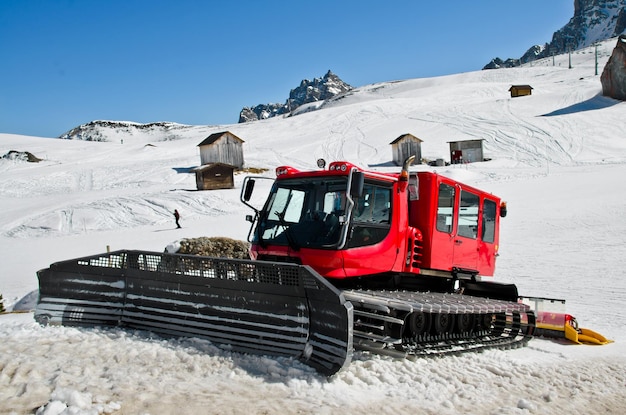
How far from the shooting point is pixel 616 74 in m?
64.4

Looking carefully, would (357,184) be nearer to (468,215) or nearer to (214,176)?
(468,215)

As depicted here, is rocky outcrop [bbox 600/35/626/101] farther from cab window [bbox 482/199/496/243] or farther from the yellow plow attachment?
the yellow plow attachment

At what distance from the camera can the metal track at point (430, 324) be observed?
5.59 metres

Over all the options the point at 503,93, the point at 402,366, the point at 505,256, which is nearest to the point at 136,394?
the point at 402,366

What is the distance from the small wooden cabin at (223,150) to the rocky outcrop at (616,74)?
43593 millimetres

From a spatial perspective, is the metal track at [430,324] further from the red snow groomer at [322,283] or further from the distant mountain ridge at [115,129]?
the distant mountain ridge at [115,129]

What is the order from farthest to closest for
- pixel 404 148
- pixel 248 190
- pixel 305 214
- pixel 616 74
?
pixel 616 74 < pixel 404 148 < pixel 248 190 < pixel 305 214

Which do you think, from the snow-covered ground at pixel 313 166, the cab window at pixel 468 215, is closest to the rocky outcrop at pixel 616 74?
the snow-covered ground at pixel 313 166

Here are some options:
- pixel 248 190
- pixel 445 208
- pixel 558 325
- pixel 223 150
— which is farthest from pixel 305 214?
pixel 223 150

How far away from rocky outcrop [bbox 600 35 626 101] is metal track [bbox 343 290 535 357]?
62254 mm

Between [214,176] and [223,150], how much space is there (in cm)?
1184

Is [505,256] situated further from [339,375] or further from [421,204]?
[339,375]

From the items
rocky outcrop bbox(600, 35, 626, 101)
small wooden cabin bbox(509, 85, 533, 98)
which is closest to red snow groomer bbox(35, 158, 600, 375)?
rocky outcrop bbox(600, 35, 626, 101)

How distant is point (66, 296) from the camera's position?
6.88 metres
